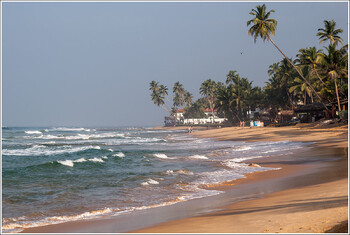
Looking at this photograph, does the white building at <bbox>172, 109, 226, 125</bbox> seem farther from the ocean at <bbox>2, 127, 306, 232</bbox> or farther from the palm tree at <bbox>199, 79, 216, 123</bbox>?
the ocean at <bbox>2, 127, 306, 232</bbox>

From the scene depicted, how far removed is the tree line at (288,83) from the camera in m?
42.2

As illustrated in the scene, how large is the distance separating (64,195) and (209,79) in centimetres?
11722

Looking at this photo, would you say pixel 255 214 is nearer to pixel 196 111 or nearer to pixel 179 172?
pixel 179 172

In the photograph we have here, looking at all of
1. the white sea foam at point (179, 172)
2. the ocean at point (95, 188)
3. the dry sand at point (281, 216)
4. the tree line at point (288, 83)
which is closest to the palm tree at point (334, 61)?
the tree line at point (288, 83)

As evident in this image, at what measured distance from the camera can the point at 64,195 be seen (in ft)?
40.1

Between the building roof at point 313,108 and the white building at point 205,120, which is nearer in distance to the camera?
the building roof at point 313,108

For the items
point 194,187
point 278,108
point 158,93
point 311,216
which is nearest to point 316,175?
point 194,187

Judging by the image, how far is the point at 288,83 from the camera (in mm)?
64500

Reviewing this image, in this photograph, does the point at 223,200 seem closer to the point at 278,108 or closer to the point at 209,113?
the point at 278,108

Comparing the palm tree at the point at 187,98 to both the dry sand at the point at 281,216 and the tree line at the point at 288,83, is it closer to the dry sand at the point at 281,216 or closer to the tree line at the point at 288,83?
the tree line at the point at 288,83

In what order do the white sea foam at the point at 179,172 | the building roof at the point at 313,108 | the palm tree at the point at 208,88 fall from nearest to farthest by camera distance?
the white sea foam at the point at 179,172 → the building roof at the point at 313,108 → the palm tree at the point at 208,88

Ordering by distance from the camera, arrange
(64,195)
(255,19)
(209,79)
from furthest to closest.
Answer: (209,79) → (255,19) → (64,195)

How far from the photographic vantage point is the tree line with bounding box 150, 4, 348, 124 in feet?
139

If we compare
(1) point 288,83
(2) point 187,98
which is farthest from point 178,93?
(1) point 288,83
